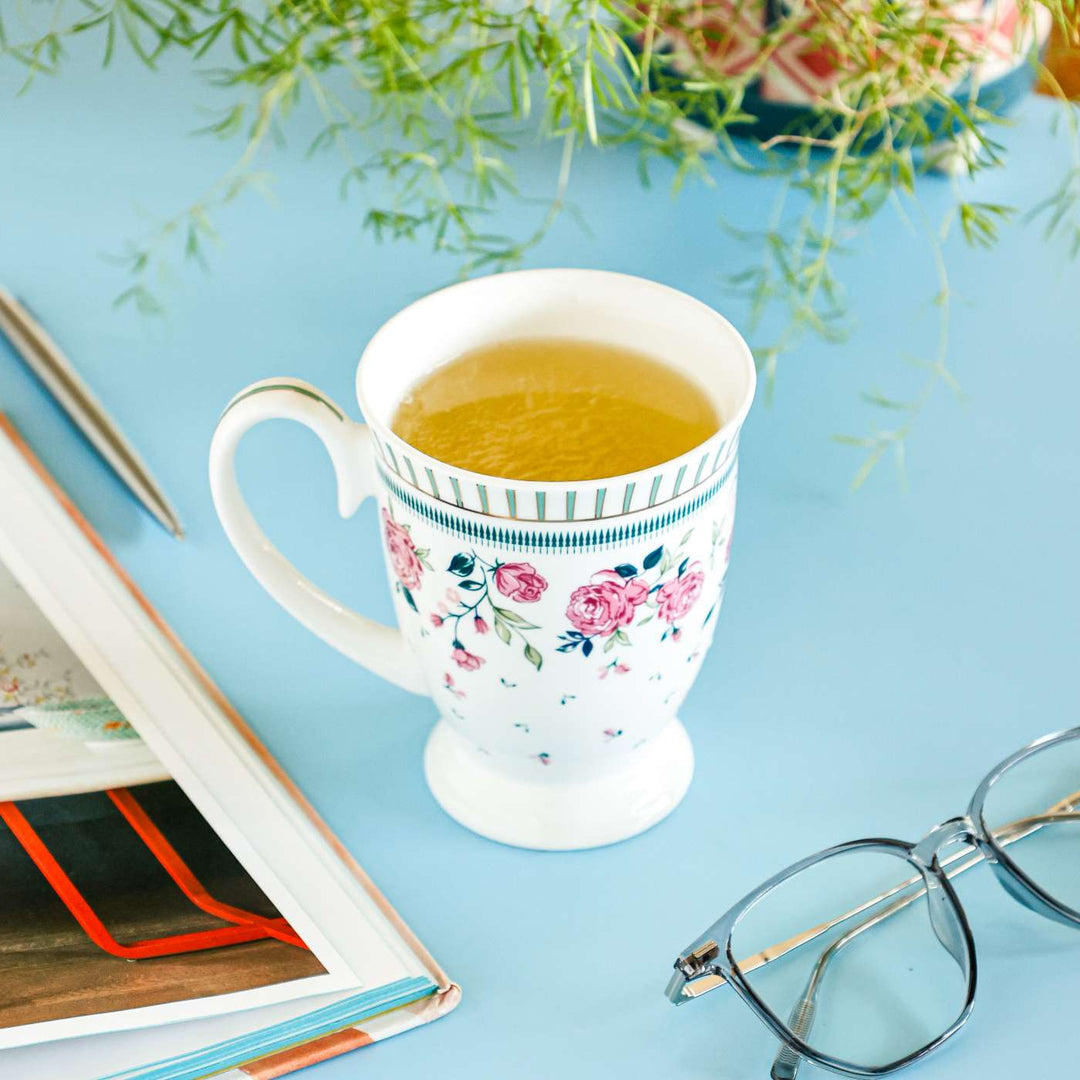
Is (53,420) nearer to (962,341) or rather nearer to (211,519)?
(211,519)

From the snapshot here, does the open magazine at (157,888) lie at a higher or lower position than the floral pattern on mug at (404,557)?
lower

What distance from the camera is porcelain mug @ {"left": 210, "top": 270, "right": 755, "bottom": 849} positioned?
327 mm

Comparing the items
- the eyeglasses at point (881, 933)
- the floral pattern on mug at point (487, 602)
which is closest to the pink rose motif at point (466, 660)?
the floral pattern on mug at point (487, 602)

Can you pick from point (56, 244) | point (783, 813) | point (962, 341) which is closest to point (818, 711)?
point (783, 813)

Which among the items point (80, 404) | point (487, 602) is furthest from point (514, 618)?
point (80, 404)

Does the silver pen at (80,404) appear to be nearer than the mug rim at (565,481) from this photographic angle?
No

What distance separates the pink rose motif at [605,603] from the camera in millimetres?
336

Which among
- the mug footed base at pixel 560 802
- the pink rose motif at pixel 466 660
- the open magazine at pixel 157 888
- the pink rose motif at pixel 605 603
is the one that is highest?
the pink rose motif at pixel 605 603

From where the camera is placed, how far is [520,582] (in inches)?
13.2

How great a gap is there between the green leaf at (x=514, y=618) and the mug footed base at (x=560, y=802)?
87 millimetres

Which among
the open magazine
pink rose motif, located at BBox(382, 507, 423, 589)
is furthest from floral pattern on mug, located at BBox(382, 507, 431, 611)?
the open magazine

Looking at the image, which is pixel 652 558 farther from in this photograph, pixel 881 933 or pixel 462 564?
pixel 881 933

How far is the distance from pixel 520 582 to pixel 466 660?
0.14 ft

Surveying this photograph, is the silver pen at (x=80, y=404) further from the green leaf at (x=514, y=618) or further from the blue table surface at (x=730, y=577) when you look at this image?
the green leaf at (x=514, y=618)
